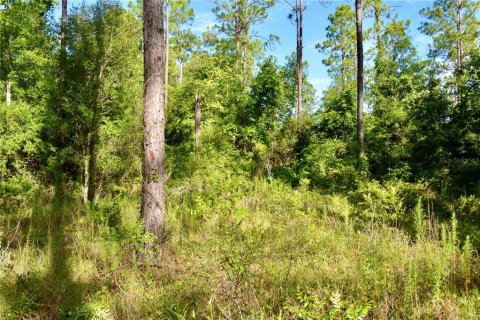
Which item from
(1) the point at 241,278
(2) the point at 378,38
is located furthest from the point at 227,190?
(2) the point at 378,38

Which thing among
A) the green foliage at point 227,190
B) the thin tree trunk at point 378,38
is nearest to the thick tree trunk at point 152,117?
the green foliage at point 227,190

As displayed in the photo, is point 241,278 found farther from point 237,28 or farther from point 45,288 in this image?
point 237,28

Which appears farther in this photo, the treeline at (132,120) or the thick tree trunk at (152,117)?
the treeline at (132,120)

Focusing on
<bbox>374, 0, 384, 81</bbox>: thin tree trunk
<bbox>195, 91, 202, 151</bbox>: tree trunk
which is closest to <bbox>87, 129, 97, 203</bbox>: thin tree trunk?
<bbox>195, 91, 202, 151</bbox>: tree trunk

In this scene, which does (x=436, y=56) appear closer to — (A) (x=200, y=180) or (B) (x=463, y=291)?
(A) (x=200, y=180)

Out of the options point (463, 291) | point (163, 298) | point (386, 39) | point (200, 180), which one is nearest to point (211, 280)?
point (163, 298)

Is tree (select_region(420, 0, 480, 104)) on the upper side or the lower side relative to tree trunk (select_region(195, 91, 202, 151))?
upper

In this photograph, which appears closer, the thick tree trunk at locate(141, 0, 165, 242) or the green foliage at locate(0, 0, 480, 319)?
the green foliage at locate(0, 0, 480, 319)

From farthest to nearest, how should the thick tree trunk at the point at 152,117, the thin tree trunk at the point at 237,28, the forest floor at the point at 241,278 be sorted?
the thin tree trunk at the point at 237,28 < the thick tree trunk at the point at 152,117 < the forest floor at the point at 241,278

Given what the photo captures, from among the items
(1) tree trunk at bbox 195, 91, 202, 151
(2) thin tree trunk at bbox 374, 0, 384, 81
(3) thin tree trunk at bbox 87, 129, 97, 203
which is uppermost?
(2) thin tree trunk at bbox 374, 0, 384, 81

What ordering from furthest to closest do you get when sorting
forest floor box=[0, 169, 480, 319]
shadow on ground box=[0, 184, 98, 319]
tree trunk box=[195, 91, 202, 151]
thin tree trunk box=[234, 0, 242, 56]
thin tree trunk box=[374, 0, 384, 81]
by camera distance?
thin tree trunk box=[234, 0, 242, 56], thin tree trunk box=[374, 0, 384, 81], tree trunk box=[195, 91, 202, 151], shadow on ground box=[0, 184, 98, 319], forest floor box=[0, 169, 480, 319]

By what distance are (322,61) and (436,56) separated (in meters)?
8.29

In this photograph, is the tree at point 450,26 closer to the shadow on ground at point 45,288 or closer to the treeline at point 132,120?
the treeline at point 132,120

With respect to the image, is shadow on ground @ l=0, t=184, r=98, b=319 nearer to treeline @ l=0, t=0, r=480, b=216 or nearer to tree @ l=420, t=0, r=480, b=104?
treeline @ l=0, t=0, r=480, b=216
